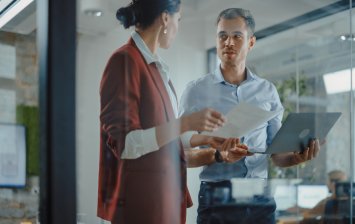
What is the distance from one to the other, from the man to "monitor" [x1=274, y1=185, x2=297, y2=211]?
39 mm

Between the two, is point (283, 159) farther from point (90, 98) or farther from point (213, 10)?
point (90, 98)

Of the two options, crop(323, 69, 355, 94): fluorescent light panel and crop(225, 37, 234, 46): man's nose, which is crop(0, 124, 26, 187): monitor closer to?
crop(225, 37, 234, 46): man's nose

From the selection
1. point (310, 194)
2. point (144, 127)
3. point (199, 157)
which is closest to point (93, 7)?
point (144, 127)

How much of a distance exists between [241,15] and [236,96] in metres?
0.30

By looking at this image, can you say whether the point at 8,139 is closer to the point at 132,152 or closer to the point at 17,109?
the point at 17,109

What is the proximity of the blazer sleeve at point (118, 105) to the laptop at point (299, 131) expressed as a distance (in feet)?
1.59

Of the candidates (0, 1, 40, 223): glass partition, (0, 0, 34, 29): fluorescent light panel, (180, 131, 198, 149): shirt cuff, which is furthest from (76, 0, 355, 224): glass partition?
(0, 0, 34, 29): fluorescent light panel

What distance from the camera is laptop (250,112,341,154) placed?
6.27 ft

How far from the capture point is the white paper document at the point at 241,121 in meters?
1.78

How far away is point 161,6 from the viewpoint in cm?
177

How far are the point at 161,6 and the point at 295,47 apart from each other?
603 mm

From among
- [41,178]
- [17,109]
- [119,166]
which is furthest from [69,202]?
[17,109]

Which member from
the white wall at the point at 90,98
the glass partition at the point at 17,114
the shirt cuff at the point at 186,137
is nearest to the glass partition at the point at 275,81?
the white wall at the point at 90,98

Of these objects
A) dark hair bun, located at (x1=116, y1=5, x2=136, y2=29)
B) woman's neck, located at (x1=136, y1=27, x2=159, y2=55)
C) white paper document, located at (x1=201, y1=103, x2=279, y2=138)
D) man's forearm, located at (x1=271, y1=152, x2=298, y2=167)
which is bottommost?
man's forearm, located at (x1=271, y1=152, x2=298, y2=167)
